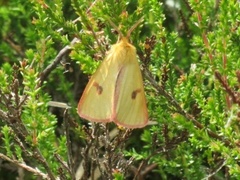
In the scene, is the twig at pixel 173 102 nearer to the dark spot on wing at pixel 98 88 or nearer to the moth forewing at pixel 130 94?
the moth forewing at pixel 130 94

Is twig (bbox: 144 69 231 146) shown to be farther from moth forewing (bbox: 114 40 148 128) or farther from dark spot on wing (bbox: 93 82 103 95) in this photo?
dark spot on wing (bbox: 93 82 103 95)

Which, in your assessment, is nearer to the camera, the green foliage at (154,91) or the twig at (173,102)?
the green foliage at (154,91)

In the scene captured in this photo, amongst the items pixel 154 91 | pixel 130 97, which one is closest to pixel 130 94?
pixel 130 97

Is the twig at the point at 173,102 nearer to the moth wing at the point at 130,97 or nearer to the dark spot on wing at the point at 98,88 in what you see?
the moth wing at the point at 130,97

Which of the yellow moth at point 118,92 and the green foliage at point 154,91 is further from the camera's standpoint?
the yellow moth at point 118,92

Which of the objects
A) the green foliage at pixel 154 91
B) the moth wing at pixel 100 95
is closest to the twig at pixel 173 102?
the green foliage at pixel 154 91

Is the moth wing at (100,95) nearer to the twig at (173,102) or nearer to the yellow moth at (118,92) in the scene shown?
the yellow moth at (118,92)

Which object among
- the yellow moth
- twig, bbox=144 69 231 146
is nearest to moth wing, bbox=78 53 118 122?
the yellow moth
